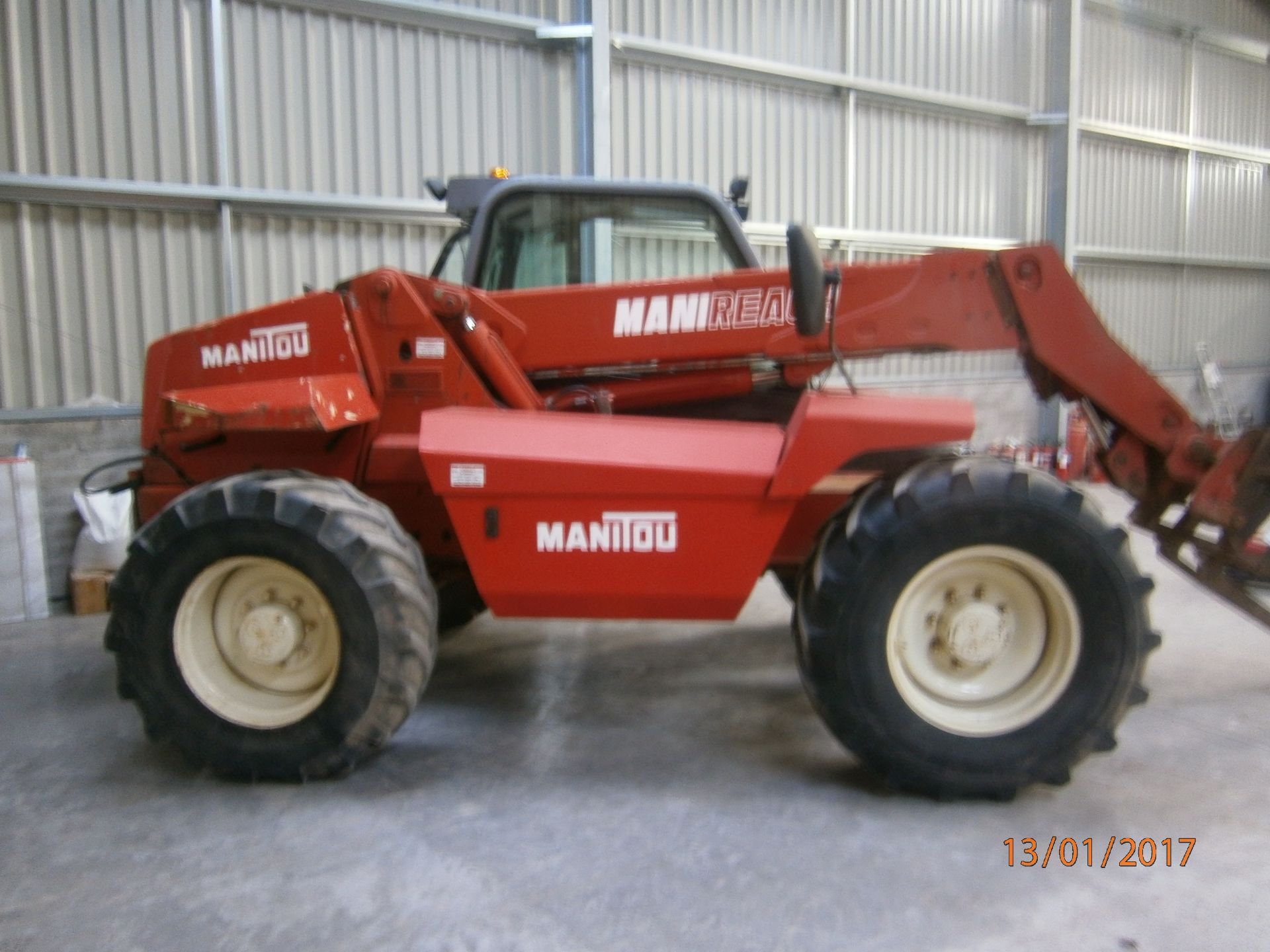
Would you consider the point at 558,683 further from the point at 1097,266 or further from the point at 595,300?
the point at 1097,266

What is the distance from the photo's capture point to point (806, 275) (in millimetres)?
2875

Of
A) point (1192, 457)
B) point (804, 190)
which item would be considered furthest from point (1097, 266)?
point (1192, 457)

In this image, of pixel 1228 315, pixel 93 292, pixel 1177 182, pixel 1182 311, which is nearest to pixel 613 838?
pixel 93 292

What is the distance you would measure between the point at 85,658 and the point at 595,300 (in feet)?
10.4

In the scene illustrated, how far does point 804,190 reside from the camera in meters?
9.20

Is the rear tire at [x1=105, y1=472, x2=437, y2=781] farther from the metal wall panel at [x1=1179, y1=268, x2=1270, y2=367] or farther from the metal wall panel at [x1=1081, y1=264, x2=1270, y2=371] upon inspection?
the metal wall panel at [x1=1179, y1=268, x2=1270, y2=367]

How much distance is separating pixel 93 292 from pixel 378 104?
239cm

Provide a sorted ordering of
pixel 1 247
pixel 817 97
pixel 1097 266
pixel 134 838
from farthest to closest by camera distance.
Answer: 1. pixel 1097 266
2. pixel 817 97
3. pixel 1 247
4. pixel 134 838

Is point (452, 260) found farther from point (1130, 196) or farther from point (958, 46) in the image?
point (1130, 196)

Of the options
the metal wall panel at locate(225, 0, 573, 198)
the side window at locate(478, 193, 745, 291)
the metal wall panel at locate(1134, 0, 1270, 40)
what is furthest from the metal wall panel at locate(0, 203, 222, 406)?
the metal wall panel at locate(1134, 0, 1270, 40)

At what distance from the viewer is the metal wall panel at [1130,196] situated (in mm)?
11227
